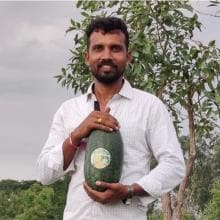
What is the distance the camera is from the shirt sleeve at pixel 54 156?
8.69ft

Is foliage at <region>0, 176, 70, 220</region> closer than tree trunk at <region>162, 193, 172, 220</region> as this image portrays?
No

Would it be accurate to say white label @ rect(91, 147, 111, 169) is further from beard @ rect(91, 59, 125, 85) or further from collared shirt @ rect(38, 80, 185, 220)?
beard @ rect(91, 59, 125, 85)

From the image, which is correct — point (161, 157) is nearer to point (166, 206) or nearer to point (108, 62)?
point (108, 62)

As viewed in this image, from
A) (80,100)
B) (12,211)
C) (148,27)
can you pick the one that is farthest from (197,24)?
(12,211)

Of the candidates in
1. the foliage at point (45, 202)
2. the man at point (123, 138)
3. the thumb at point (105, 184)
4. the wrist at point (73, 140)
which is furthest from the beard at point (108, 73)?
the foliage at point (45, 202)

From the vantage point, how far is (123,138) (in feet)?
8.66

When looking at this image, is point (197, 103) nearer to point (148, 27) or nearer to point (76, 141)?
point (148, 27)

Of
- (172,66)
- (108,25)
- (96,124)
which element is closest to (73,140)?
(96,124)

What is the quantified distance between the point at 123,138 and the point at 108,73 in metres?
0.24

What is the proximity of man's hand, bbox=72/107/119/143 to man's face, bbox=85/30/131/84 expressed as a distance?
0.14 m

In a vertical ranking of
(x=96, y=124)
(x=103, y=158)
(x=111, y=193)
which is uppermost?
(x=96, y=124)

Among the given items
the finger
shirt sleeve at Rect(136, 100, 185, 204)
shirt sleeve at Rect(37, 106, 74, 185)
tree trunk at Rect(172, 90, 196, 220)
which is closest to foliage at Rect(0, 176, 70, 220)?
tree trunk at Rect(172, 90, 196, 220)

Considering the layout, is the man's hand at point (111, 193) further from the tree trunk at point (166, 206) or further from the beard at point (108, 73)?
the tree trunk at point (166, 206)

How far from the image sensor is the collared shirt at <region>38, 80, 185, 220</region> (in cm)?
259
